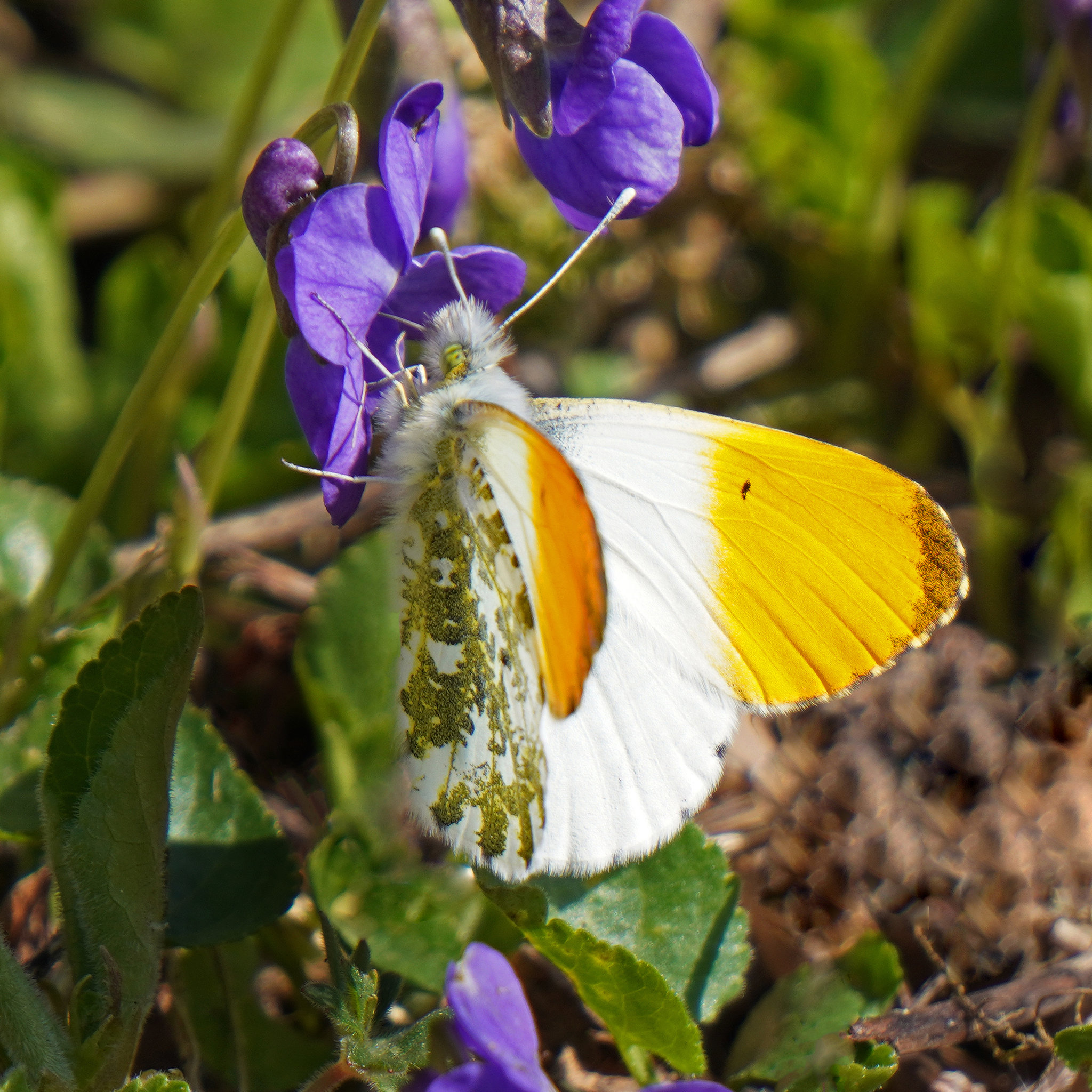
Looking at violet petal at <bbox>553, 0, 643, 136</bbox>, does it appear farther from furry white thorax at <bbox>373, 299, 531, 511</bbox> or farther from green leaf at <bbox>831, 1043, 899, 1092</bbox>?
green leaf at <bbox>831, 1043, 899, 1092</bbox>

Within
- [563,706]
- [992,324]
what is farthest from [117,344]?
[992,324]

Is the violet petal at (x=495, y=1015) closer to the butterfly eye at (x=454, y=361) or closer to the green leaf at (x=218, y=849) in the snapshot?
the green leaf at (x=218, y=849)

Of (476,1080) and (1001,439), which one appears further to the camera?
(1001,439)

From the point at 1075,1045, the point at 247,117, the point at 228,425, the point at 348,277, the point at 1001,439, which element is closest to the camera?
the point at 348,277

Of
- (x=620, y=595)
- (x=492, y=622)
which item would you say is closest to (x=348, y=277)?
(x=492, y=622)

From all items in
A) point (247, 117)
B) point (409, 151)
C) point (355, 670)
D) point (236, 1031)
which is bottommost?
point (236, 1031)

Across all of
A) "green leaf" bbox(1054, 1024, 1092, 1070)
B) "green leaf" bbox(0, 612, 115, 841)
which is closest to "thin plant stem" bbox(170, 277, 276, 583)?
"green leaf" bbox(0, 612, 115, 841)

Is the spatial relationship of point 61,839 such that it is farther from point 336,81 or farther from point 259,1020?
point 336,81

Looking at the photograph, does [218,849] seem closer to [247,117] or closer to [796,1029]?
[796,1029]
